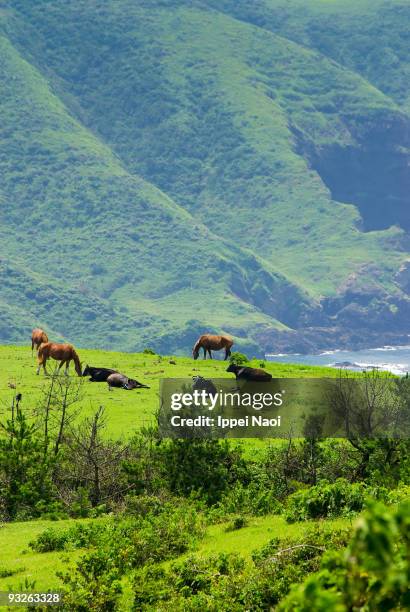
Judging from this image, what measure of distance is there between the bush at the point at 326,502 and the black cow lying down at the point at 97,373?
23.1 m

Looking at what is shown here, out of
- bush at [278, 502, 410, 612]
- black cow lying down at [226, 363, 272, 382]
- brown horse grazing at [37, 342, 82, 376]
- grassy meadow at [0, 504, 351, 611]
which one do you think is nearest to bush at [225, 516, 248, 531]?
grassy meadow at [0, 504, 351, 611]

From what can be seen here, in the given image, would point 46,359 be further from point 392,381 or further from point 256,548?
point 256,548

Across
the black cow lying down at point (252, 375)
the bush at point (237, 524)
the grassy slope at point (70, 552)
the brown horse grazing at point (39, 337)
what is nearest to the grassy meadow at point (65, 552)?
the grassy slope at point (70, 552)

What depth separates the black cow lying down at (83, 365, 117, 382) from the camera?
4456 centimetres

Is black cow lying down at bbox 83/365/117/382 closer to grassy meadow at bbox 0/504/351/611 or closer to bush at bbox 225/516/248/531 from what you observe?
grassy meadow at bbox 0/504/351/611

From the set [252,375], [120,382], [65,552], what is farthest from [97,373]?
[65,552]

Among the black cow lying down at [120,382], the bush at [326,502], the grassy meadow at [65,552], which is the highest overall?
the black cow lying down at [120,382]

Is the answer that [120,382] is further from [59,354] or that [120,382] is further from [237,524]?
[237,524]

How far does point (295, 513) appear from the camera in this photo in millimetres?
21984

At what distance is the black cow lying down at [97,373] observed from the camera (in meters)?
44.6

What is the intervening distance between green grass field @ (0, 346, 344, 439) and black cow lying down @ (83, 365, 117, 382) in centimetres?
33

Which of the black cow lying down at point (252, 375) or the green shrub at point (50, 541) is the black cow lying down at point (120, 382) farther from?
the green shrub at point (50, 541)

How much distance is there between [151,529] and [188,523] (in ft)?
5.13

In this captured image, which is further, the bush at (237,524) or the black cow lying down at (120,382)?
the black cow lying down at (120,382)
